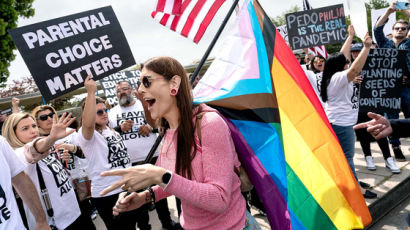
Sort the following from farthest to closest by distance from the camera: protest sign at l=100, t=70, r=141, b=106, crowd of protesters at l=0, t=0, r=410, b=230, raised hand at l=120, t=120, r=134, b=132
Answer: protest sign at l=100, t=70, r=141, b=106
raised hand at l=120, t=120, r=134, b=132
crowd of protesters at l=0, t=0, r=410, b=230

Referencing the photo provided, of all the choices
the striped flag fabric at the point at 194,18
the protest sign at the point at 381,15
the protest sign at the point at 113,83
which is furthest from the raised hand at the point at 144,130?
the protest sign at the point at 381,15

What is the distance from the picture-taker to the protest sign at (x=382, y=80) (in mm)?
3564

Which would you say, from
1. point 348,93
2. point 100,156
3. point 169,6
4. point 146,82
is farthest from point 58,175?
point 348,93

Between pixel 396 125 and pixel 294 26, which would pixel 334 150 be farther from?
pixel 294 26

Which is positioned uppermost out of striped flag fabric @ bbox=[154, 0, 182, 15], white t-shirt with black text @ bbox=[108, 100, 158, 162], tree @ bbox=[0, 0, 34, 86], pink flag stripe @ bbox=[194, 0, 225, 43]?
tree @ bbox=[0, 0, 34, 86]

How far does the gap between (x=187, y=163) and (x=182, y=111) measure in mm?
273

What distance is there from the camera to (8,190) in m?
1.80

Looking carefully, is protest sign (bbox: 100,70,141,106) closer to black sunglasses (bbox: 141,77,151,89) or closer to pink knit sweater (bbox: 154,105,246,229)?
black sunglasses (bbox: 141,77,151,89)

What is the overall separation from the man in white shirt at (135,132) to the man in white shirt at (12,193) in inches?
51.8

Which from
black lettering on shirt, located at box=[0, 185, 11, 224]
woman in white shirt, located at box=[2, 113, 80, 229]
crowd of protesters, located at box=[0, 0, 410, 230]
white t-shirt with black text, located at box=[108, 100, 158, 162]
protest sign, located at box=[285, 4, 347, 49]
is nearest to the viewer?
crowd of protesters, located at box=[0, 0, 410, 230]

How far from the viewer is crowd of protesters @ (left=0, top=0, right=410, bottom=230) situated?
52.3 inches

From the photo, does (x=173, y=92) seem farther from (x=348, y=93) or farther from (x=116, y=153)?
(x=348, y=93)

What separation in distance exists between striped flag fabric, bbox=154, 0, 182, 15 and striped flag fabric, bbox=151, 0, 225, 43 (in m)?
0.04

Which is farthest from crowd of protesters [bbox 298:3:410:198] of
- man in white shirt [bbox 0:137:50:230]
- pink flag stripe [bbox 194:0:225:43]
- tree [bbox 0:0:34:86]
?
tree [bbox 0:0:34:86]
